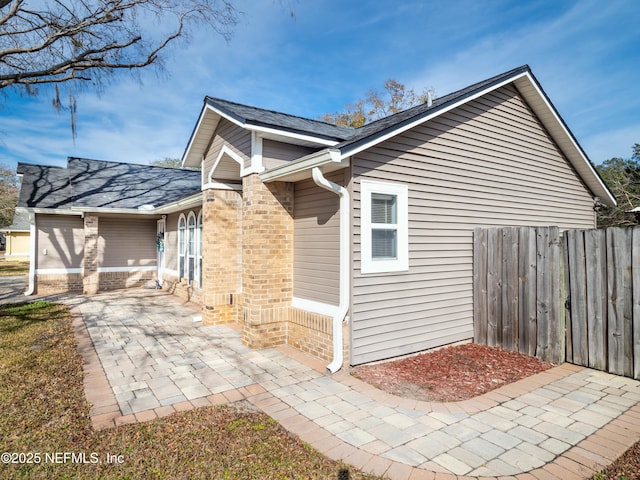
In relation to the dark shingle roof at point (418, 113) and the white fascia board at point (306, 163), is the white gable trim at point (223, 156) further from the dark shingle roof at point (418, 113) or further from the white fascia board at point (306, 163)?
the dark shingle roof at point (418, 113)

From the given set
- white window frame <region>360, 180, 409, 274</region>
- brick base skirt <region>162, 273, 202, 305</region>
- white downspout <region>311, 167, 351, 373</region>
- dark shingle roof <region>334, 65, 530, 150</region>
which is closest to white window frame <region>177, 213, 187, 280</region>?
brick base skirt <region>162, 273, 202, 305</region>

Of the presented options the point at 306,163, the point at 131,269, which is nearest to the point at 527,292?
the point at 306,163

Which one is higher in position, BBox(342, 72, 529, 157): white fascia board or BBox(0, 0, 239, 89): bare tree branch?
BBox(0, 0, 239, 89): bare tree branch

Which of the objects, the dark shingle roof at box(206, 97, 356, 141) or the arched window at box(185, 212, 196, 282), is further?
the arched window at box(185, 212, 196, 282)

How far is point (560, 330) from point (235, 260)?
6.31m

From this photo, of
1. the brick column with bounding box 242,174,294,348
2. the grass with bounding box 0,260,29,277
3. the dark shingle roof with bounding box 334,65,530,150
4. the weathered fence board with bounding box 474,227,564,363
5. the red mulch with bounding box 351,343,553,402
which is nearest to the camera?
the red mulch with bounding box 351,343,553,402

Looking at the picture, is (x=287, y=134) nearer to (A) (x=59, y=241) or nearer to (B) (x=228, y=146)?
(B) (x=228, y=146)

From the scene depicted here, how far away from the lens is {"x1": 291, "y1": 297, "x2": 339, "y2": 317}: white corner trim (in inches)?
205

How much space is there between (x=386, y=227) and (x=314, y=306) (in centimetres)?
170

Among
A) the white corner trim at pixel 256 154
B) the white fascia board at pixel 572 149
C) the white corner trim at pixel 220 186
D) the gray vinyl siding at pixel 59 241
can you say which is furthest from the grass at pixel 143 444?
the gray vinyl siding at pixel 59 241

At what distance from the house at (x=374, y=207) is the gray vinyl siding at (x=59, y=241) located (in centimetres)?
739

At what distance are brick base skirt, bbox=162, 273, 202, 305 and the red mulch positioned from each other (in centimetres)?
634

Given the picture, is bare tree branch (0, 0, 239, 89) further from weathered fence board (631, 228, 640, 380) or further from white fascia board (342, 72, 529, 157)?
weathered fence board (631, 228, 640, 380)

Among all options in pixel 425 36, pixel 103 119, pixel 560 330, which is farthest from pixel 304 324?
pixel 103 119
